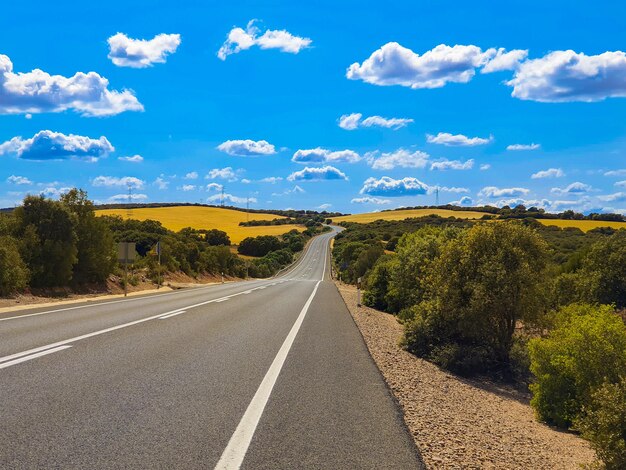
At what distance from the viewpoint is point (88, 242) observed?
29797 millimetres

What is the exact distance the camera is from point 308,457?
4355mm

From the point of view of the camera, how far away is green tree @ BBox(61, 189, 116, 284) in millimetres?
29266

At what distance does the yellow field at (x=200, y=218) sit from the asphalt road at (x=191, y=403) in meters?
98.6

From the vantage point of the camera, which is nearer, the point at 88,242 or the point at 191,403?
the point at 191,403

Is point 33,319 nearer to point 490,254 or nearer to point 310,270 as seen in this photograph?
point 490,254

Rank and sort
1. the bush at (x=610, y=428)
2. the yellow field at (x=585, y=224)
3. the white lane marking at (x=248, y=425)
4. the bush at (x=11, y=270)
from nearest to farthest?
1. the white lane marking at (x=248, y=425)
2. the bush at (x=610, y=428)
3. the bush at (x=11, y=270)
4. the yellow field at (x=585, y=224)

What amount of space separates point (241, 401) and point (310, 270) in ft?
289

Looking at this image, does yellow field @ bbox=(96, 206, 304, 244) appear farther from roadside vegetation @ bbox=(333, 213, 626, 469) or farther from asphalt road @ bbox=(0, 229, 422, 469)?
asphalt road @ bbox=(0, 229, 422, 469)

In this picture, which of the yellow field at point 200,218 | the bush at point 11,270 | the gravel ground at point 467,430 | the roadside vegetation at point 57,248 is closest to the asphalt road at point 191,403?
the gravel ground at point 467,430

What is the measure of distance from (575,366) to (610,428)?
445 cm

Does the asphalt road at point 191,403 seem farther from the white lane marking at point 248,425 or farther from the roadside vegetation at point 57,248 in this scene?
the roadside vegetation at point 57,248

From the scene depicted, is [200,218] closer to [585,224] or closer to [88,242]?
[585,224]

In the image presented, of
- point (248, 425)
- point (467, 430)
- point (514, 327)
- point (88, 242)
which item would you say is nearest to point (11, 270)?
point (88, 242)

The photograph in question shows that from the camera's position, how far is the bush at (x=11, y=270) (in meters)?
21.2
